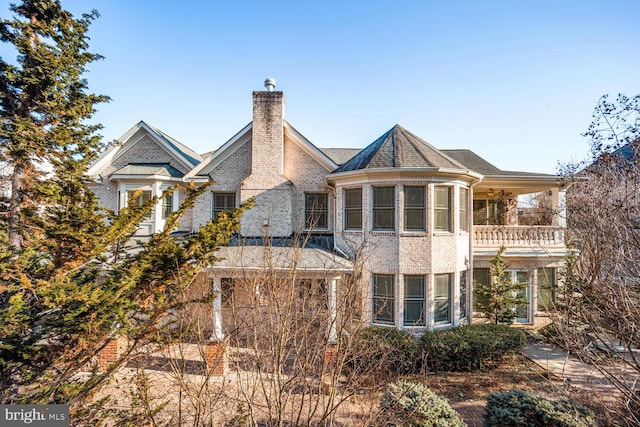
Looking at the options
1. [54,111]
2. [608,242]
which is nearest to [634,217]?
[608,242]

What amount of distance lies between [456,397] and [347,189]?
28.0 feet

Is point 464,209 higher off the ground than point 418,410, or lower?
higher

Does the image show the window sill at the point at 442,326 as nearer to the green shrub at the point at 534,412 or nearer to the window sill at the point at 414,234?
the window sill at the point at 414,234

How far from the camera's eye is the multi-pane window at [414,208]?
12.3 metres

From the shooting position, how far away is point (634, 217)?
8289 mm

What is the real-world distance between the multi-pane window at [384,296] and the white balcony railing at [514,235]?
539cm

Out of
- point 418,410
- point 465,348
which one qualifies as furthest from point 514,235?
point 418,410

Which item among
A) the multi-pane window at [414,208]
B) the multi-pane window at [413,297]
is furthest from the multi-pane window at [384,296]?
the multi-pane window at [414,208]

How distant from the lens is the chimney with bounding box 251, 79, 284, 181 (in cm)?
1482

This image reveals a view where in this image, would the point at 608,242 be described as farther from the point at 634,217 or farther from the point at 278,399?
the point at 278,399

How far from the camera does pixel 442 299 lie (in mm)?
12391

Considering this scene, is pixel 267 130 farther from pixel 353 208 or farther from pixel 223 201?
pixel 353 208

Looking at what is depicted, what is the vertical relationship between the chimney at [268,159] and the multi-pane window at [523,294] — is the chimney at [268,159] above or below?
above

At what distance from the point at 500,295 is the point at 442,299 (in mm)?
3341
